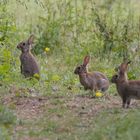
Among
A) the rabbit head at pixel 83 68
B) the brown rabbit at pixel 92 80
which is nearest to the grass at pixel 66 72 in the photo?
the brown rabbit at pixel 92 80

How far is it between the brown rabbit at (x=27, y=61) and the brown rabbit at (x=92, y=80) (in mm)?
1142

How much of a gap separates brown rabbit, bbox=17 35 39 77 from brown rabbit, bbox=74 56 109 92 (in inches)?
45.0

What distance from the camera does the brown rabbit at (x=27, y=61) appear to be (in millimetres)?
11029

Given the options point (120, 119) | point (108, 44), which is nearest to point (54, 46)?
point (108, 44)

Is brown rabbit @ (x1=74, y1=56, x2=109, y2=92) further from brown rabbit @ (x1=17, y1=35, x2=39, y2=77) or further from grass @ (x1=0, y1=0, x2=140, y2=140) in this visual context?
brown rabbit @ (x1=17, y1=35, x2=39, y2=77)

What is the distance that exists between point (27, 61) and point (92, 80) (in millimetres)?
1629

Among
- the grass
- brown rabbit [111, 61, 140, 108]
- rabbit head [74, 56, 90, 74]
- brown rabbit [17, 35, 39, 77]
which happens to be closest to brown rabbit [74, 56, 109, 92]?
rabbit head [74, 56, 90, 74]

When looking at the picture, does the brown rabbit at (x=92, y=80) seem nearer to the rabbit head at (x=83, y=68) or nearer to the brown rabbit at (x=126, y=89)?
the rabbit head at (x=83, y=68)

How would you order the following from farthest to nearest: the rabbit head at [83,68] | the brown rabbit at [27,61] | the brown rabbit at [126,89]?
1. the brown rabbit at [27,61]
2. the rabbit head at [83,68]
3. the brown rabbit at [126,89]

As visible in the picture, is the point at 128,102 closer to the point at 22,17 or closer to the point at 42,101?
the point at 42,101

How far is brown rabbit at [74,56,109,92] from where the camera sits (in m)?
9.91

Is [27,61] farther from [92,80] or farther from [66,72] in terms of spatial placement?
[92,80]

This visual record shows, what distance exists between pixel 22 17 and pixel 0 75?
622 centimetres

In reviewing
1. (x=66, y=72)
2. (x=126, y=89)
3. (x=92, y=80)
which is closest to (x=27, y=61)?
(x=66, y=72)
